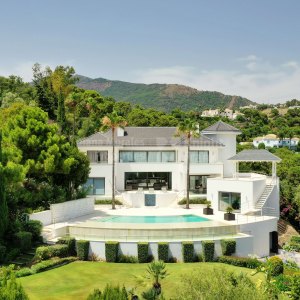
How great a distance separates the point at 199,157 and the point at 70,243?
23011 millimetres

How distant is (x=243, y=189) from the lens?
41469mm

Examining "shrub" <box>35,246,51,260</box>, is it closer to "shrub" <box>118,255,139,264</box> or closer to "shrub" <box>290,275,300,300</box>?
"shrub" <box>118,255,139,264</box>

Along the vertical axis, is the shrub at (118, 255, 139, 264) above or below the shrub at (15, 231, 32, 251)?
below

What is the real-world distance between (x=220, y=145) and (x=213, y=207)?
8.97 meters

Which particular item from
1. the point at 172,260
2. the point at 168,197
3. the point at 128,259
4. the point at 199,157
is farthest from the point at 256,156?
the point at 128,259

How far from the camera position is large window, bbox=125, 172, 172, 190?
1981 inches

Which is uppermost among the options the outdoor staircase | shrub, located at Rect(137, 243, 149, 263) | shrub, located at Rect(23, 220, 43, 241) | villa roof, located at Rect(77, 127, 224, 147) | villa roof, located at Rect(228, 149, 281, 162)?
villa roof, located at Rect(77, 127, 224, 147)

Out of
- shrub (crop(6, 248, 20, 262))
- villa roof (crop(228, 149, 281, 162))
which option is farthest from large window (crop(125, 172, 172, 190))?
shrub (crop(6, 248, 20, 262))

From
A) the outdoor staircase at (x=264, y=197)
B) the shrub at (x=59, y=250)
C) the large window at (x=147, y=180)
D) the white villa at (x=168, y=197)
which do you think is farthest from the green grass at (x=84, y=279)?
the large window at (x=147, y=180)

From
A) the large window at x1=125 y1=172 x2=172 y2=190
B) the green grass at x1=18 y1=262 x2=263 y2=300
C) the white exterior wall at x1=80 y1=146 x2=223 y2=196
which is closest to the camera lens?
the green grass at x1=18 y1=262 x2=263 y2=300

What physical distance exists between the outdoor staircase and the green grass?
1134 centimetres

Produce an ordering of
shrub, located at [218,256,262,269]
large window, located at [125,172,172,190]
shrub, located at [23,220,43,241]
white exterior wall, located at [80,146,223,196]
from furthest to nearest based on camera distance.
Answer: large window, located at [125,172,172,190] → white exterior wall, located at [80,146,223,196] → shrub, located at [23,220,43,241] → shrub, located at [218,256,262,269]

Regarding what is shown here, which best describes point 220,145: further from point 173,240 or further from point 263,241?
point 173,240

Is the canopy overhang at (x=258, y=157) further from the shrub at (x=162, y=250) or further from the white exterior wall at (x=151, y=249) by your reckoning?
the shrub at (x=162, y=250)
